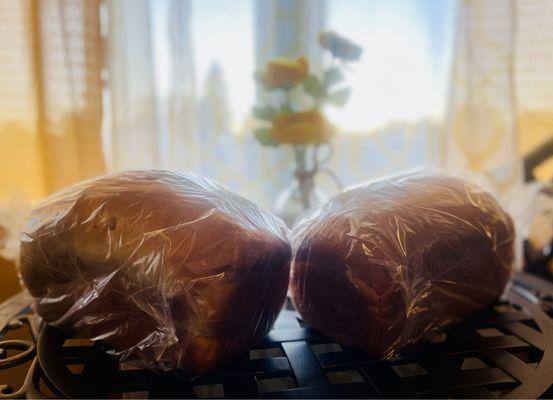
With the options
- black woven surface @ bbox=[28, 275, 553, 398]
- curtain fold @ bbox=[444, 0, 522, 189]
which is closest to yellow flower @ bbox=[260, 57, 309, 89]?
black woven surface @ bbox=[28, 275, 553, 398]

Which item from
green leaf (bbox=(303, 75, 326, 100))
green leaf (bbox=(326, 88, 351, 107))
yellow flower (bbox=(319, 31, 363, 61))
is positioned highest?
yellow flower (bbox=(319, 31, 363, 61))

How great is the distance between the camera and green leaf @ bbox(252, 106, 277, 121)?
78cm

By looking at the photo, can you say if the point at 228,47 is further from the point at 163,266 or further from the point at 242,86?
the point at 163,266

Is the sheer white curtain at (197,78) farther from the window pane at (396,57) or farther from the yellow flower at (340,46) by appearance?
the yellow flower at (340,46)

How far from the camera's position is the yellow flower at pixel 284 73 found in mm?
731

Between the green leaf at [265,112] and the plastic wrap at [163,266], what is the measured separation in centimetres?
28

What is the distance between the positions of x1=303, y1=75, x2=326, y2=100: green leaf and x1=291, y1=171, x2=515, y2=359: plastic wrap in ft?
0.79

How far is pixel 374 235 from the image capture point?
49 cm

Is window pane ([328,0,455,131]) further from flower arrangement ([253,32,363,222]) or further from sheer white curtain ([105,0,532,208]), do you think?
flower arrangement ([253,32,363,222])

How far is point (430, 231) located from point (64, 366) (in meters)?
0.40

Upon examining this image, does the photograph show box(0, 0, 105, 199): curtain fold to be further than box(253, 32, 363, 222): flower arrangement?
Yes

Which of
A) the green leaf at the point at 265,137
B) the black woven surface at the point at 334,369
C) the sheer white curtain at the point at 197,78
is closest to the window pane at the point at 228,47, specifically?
the sheer white curtain at the point at 197,78

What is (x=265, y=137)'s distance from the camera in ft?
2.52

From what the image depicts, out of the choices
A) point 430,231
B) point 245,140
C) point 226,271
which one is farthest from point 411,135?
point 226,271
